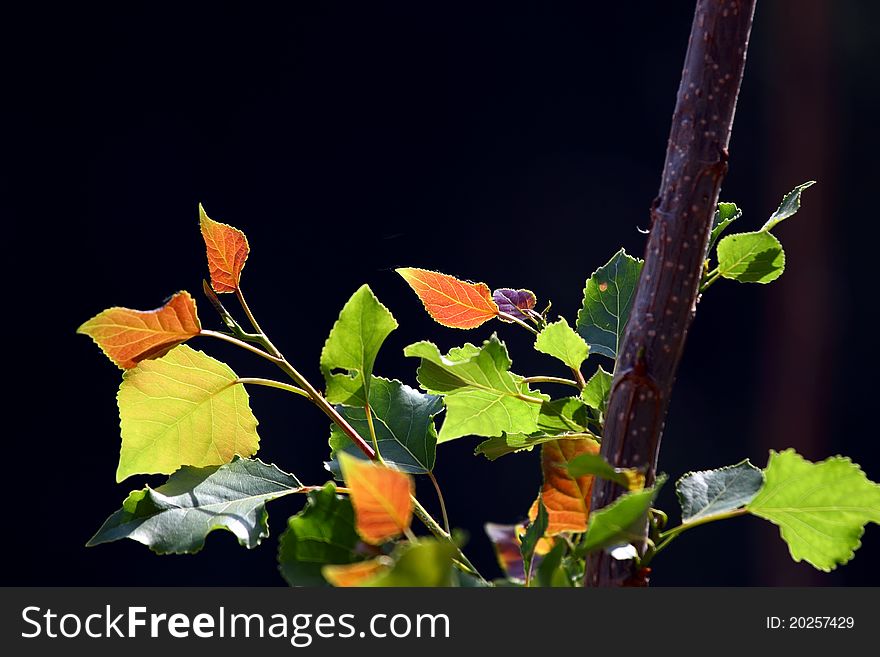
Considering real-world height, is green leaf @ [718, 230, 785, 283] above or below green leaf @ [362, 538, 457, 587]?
above

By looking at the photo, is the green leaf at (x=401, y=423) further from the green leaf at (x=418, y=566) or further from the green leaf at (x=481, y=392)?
the green leaf at (x=418, y=566)

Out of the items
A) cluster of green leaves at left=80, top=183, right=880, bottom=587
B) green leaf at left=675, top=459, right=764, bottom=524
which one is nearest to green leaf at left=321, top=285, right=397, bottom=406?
cluster of green leaves at left=80, top=183, right=880, bottom=587

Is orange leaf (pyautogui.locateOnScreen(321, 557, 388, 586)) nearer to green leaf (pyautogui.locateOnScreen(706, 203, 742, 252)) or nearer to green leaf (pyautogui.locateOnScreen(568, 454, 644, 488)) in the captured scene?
green leaf (pyautogui.locateOnScreen(568, 454, 644, 488))

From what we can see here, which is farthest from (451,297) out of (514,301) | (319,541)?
(319,541)

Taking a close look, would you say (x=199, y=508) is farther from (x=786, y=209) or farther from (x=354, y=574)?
(x=786, y=209)

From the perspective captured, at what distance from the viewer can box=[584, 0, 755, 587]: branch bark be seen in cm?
28

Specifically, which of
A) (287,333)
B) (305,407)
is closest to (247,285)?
(287,333)

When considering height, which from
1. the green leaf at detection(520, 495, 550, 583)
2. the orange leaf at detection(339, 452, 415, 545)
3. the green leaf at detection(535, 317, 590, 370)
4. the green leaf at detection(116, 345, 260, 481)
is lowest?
the green leaf at detection(520, 495, 550, 583)

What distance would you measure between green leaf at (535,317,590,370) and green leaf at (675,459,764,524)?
0.18 ft

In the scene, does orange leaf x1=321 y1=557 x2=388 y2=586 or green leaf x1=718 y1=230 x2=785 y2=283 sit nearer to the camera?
orange leaf x1=321 y1=557 x2=388 y2=586

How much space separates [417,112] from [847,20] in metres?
1.04

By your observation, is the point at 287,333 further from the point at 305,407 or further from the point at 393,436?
the point at 393,436

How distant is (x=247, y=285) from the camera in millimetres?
1803

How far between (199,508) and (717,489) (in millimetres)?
165
